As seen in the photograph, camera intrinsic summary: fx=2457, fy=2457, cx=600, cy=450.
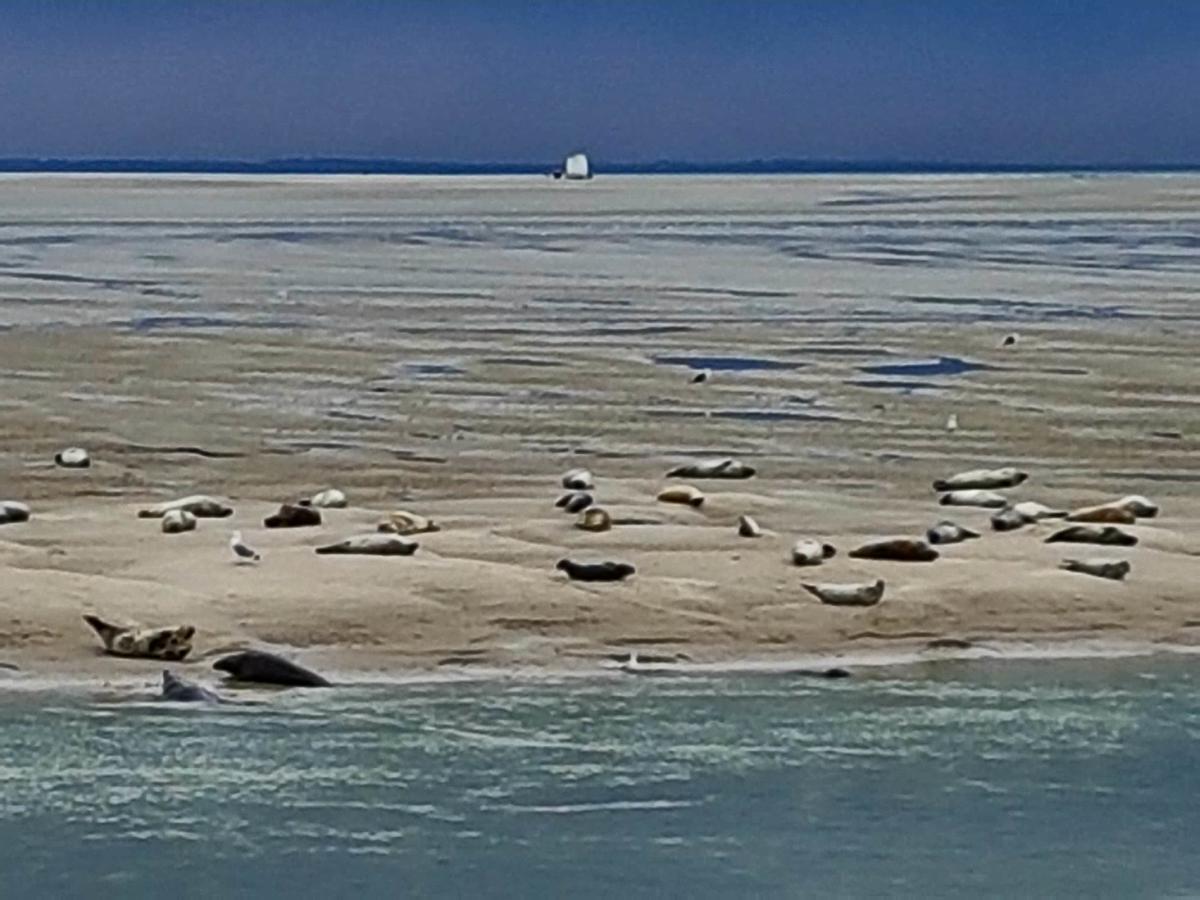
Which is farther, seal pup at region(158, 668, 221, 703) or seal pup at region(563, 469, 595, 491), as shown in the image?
seal pup at region(563, 469, 595, 491)

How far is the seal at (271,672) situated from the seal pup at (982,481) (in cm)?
424

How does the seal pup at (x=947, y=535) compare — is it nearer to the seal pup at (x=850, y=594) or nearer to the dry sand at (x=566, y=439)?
the dry sand at (x=566, y=439)

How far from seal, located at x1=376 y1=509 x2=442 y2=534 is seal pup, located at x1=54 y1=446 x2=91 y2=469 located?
2700 millimetres

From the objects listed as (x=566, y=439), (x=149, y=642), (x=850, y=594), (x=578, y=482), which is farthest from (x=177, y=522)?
(x=566, y=439)

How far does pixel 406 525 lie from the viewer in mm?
9484

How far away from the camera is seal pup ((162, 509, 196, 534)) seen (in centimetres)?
957

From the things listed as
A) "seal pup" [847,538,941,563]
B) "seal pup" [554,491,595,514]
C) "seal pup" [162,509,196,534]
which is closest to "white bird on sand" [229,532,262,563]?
"seal pup" [162,509,196,534]

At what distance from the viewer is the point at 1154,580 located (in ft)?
29.5

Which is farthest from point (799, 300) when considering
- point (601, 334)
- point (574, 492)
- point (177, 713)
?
point (177, 713)

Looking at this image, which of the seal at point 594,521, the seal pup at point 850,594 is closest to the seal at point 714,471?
the seal at point 594,521

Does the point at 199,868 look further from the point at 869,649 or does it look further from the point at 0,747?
the point at 869,649

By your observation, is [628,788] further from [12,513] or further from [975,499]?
[975,499]

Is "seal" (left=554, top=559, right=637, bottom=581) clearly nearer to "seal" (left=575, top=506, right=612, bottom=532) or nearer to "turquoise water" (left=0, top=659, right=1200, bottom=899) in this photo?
"seal" (left=575, top=506, right=612, bottom=532)

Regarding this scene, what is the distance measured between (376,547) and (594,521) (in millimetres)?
1029
